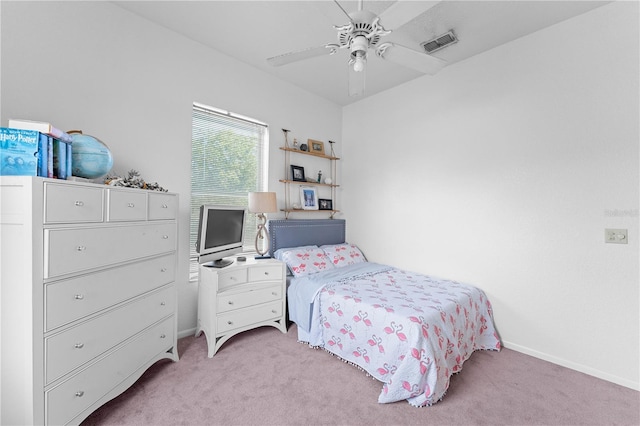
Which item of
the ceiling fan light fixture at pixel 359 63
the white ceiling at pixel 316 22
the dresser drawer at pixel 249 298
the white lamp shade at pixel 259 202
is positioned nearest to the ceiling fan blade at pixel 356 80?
the ceiling fan light fixture at pixel 359 63

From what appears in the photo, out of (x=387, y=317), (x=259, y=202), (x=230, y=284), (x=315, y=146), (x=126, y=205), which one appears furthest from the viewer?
(x=315, y=146)

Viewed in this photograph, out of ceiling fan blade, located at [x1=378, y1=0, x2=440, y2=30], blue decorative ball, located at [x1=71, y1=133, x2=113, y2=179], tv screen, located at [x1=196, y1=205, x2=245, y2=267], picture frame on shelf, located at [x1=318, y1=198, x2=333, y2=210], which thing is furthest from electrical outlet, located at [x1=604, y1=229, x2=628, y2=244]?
blue decorative ball, located at [x1=71, y1=133, x2=113, y2=179]

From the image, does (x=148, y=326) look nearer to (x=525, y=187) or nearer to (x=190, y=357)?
(x=190, y=357)

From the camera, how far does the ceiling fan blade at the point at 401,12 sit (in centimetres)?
125

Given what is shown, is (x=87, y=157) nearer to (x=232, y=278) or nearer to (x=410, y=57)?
(x=232, y=278)

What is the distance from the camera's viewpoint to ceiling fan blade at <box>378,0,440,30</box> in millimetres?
1254

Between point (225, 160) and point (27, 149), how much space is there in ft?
5.52

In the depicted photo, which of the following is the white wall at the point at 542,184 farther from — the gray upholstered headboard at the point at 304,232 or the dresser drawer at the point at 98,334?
the dresser drawer at the point at 98,334

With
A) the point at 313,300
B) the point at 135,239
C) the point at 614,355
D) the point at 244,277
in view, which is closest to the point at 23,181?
the point at 135,239

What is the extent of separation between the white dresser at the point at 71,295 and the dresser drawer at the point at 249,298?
21.6 inches

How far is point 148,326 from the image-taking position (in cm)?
180

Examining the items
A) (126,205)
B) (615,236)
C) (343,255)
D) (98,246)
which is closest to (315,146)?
(343,255)

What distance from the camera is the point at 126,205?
160cm

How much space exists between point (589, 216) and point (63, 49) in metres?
4.21
